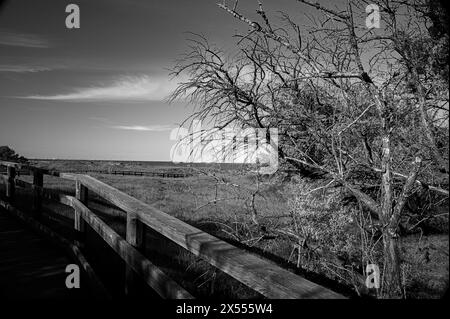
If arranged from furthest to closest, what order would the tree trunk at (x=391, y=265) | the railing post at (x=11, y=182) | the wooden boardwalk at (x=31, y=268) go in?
the railing post at (x=11, y=182) < the wooden boardwalk at (x=31, y=268) < the tree trunk at (x=391, y=265)

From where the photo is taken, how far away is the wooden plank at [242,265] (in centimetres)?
141

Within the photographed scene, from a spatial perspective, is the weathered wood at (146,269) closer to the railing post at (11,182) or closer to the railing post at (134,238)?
the railing post at (134,238)

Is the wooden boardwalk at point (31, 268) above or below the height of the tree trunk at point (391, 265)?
below

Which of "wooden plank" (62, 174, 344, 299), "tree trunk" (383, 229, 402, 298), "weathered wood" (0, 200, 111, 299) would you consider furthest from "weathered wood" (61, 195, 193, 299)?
"tree trunk" (383, 229, 402, 298)

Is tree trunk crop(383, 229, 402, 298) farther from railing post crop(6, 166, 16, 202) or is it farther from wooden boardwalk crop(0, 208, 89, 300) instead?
railing post crop(6, 166, 16, 202)

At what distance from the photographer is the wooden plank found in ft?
4.64

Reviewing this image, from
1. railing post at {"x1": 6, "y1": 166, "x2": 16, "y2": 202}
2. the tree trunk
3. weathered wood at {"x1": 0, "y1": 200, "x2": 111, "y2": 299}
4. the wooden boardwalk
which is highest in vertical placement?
railing post at {"x1": 6, "y1": 166, "x2": 16, "y2": 202}

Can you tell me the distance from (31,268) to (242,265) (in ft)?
12.2

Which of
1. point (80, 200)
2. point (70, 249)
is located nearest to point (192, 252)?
point (70, 249)

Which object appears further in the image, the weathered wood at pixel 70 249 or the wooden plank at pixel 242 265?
the weathered wood at pixel 70 249

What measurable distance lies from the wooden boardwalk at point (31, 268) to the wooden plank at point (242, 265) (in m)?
1.67

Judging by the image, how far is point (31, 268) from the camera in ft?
14.0

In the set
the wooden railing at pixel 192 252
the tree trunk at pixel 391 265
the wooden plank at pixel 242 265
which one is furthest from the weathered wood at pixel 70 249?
the tree trunk at pixel 391 265

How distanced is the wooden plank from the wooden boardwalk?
65.7 inches
